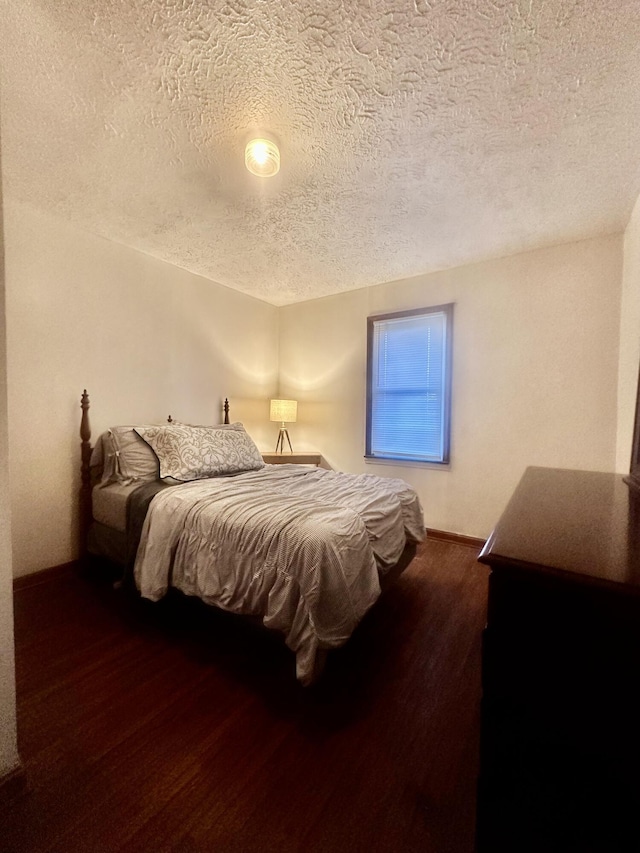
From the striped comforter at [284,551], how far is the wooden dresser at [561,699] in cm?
78

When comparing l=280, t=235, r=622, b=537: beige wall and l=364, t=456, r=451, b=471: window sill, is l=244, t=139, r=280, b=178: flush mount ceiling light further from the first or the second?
l=364, t=456, r=451, b=471: window sill

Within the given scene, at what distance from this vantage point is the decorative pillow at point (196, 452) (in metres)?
2.37

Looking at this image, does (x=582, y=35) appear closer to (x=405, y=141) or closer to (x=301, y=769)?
(x=405, y=141)

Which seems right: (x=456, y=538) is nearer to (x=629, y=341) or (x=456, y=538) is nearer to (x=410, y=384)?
(x=410, y=384)

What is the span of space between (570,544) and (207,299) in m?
3.62

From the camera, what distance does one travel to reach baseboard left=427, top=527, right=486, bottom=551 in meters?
3.06

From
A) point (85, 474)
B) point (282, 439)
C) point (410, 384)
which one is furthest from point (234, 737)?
point (282, 439)

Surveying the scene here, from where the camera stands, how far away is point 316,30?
1.18m

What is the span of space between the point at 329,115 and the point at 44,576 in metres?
3.27

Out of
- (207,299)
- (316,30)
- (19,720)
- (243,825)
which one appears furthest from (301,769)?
(207,299)

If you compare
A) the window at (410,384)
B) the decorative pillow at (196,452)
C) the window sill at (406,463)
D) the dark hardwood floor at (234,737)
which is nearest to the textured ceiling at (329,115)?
the window at (410,384)

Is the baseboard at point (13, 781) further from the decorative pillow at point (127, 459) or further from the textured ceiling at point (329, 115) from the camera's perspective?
the textured ceiling at point (329, 115)

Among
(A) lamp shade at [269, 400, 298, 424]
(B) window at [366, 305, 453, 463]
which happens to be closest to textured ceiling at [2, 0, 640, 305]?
(B) window at [366, 305, 453, 463]

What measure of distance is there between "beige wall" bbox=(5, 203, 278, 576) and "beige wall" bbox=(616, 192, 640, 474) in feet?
11.2
